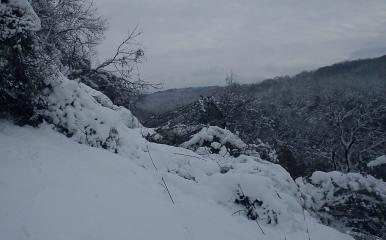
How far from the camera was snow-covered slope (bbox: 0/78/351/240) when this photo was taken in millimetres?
4562

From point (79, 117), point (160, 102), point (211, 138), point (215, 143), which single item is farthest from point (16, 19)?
point (160, 102)

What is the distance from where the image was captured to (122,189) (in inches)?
226

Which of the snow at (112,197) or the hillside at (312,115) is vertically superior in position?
the snow at (112,197)

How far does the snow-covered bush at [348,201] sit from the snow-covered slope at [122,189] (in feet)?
4.09

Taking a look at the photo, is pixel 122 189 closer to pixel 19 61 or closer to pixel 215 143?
pixel 19 61

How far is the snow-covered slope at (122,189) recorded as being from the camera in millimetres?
4562

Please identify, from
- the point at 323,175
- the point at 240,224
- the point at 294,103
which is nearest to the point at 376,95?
the point at 294,103

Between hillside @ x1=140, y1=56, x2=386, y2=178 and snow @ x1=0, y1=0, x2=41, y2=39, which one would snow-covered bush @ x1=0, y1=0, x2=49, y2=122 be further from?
hillside @ x1=140, y1=56, x2=386, y2=178

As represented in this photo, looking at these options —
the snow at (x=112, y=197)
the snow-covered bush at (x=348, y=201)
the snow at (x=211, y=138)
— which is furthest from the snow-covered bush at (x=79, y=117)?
the snow-covered bush at (x=348, y=201)

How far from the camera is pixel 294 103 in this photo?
82.6m

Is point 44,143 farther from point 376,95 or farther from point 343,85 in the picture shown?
point 343,85

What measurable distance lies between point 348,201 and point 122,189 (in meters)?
5.65

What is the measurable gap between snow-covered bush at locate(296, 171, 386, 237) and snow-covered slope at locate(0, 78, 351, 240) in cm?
125

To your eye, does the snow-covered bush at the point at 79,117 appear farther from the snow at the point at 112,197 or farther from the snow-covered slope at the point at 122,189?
the snow at the point at 112,197
